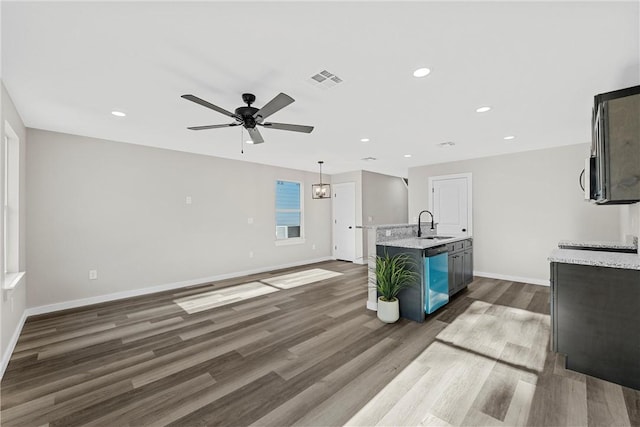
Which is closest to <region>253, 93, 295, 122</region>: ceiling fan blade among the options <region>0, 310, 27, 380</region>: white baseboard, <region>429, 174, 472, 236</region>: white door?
<region>0, 310, 27, 380</region>: white baseboard

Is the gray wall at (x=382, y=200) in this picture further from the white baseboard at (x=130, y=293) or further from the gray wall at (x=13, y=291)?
the gray wall at (x=13, y=291)

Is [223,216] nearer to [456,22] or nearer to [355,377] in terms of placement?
[355,377]

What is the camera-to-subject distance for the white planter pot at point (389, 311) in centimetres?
320

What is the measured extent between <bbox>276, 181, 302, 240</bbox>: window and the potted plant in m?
3.71

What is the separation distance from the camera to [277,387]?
6.71 ft

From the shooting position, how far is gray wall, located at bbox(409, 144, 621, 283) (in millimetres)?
4500

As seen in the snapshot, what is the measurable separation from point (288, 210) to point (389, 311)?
4159 millimetres

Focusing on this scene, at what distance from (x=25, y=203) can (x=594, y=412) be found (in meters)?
6.04

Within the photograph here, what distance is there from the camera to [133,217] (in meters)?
4.42

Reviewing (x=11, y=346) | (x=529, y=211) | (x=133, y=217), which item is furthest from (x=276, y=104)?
(x=529, y=211)

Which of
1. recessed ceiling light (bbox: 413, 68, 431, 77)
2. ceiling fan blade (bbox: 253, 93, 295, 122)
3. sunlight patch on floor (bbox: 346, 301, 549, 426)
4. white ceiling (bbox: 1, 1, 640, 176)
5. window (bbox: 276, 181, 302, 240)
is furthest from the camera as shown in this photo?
window (bbox: 276, 181, 302, 240)

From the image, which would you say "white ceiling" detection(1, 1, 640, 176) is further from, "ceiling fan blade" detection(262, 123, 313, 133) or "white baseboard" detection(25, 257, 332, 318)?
"white baseboard" detection(25, 257, 332, 318)

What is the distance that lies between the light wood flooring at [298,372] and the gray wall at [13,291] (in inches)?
6.1

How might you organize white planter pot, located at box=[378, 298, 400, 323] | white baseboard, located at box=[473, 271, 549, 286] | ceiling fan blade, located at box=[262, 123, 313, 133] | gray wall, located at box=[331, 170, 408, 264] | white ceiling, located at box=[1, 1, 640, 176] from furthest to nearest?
gray wall, located at box=[331, 170, 408, 264], white baseboard, located at box=[473, 271, 549, 286], white planter pot, located at box=[378, 298, 400, 323], ceiling fan blade, located at box=[262, 123, 313, 133], white ceiling, located at box=[1, 1, 640, 176]
